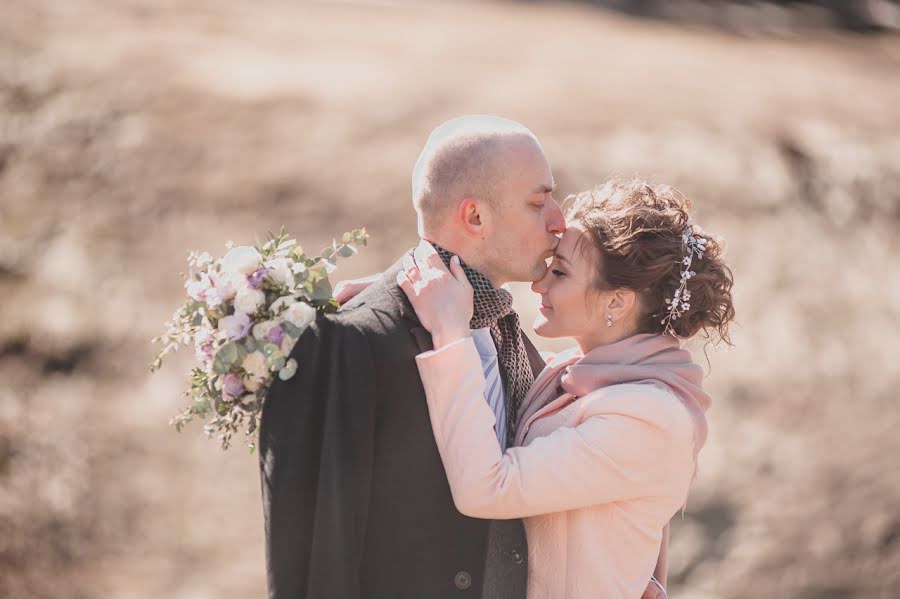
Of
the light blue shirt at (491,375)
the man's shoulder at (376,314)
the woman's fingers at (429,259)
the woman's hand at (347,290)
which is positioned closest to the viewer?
the man's shoulder at (376,314)

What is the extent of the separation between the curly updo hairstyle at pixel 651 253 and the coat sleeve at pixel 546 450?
0.32 metres

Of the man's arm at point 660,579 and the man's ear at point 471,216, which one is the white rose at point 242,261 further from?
the man's arm at point 660,579

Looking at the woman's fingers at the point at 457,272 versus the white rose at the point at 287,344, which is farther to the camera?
the woman's fingers at the point at 457,272

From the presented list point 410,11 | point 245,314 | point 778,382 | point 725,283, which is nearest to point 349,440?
point 245,314

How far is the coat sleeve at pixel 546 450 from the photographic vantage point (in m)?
3.00

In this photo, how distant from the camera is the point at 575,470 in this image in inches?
121

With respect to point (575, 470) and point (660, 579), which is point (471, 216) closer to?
point (575, 470)

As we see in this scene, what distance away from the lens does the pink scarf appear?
3.27m

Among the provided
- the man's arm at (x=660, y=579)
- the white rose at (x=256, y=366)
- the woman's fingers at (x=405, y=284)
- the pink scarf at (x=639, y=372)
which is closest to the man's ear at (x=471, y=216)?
the woman's fingers at (x=405, y=284)

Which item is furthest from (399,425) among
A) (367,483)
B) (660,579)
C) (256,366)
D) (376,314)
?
(660,579)

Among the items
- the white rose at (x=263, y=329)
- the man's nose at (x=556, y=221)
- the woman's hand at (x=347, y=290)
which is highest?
the man's nose at (x=556, y=221)

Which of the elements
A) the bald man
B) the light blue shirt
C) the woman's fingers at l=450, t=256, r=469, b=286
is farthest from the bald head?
the light blue shirt

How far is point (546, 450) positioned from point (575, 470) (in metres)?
0.10

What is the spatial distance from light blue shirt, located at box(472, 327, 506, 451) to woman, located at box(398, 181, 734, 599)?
0.08 meters
